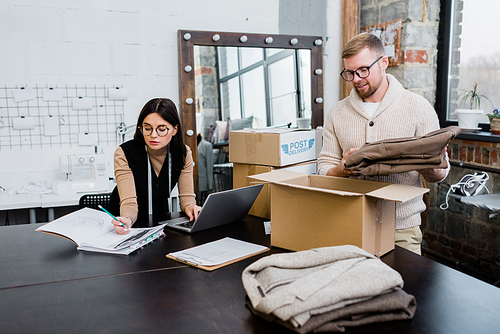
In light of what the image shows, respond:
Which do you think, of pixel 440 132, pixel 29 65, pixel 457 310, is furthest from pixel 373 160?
pixel 29 65

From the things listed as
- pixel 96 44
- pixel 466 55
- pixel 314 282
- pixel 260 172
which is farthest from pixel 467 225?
pixel 96 44

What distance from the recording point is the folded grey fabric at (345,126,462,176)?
4.76 feet

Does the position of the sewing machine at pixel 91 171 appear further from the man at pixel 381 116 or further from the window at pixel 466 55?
the window at pixel 466 55

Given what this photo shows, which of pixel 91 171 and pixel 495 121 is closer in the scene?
pixel 495 121

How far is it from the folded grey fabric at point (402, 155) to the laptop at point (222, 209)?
19.3 inches

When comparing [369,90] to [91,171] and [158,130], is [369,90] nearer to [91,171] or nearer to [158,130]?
[158,130]

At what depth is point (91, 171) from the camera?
119 inches

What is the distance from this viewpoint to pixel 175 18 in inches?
130

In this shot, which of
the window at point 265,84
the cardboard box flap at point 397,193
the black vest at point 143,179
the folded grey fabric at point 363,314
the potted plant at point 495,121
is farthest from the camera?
the window at point 265,84

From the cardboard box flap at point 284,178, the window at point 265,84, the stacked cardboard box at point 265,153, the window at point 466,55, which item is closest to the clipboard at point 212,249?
the cardboard box flap at point 284,178

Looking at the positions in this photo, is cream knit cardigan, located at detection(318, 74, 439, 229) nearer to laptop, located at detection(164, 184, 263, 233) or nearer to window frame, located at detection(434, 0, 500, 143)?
laptop, located at detection(164, 184, 263, 233)

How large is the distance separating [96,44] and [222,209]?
197 cm

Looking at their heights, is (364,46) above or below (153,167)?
above

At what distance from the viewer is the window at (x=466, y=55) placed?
9.50 ft
